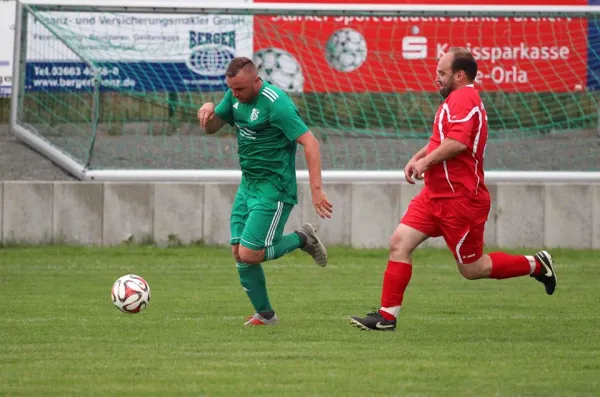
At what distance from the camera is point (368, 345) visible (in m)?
8.08

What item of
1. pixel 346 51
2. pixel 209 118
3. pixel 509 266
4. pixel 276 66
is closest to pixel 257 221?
pixel 209 118

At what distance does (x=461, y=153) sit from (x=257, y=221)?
1574 millimetres

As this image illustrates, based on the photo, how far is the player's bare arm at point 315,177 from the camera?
8852mm

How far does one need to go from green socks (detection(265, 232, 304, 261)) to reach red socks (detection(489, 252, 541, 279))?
59.7 inches

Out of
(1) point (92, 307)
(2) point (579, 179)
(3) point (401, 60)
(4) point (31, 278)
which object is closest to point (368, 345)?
(1) point (92, 307)

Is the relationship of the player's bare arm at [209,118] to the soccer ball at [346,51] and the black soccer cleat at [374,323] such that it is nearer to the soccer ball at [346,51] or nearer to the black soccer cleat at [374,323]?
the black soccer cleat at [374,323]

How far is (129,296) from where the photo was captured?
9320mm

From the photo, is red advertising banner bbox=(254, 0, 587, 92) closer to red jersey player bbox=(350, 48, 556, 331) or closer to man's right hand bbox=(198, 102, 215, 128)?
man's right hand bbox=(198, 102, 215, 128)

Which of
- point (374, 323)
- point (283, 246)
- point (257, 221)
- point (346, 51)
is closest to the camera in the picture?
point (374, 323)

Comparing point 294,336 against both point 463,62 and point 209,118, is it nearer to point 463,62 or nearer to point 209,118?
point 209,118

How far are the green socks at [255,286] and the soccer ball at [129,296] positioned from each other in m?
0.74

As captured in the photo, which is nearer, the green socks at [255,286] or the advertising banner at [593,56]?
the green socks at [255,286]

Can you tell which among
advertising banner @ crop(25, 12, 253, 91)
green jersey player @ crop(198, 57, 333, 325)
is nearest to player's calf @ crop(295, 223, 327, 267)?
green jersey player @ crop(198, 57, 333, 325)

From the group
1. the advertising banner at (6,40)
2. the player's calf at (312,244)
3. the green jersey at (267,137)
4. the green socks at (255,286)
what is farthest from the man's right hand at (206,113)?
the advertising banner at (6,40)
